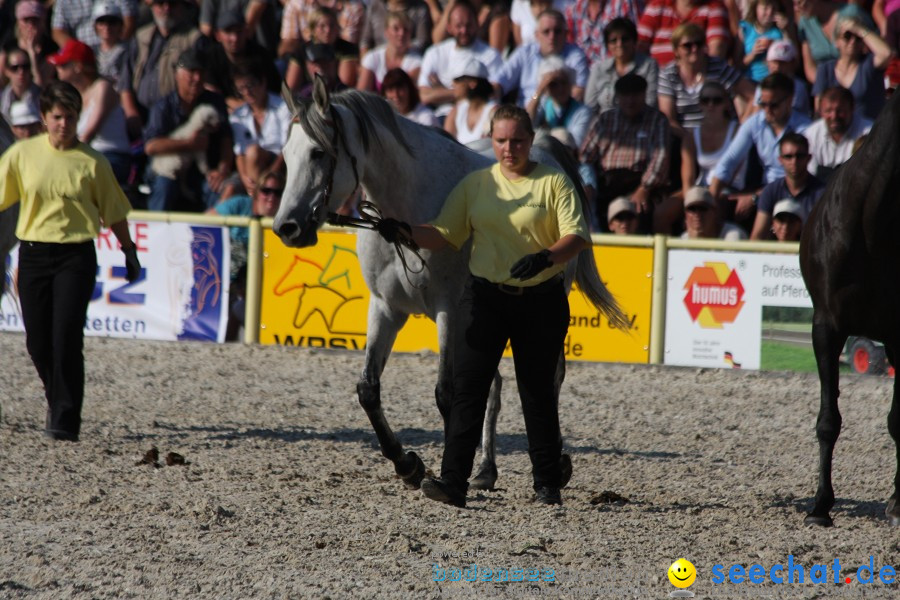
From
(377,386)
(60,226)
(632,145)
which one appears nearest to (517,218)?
(377,386)

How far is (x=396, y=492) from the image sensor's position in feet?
21.7

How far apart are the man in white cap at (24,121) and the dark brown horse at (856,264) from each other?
9.32 meters

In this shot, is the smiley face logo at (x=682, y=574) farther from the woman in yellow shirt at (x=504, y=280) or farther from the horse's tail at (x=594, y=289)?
the horse's tail at (x=594, y=289)

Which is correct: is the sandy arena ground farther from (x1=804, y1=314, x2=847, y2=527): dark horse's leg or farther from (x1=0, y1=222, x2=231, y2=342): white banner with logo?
(x1=0, y1=222, x2=231, y2=342): white banner with logo

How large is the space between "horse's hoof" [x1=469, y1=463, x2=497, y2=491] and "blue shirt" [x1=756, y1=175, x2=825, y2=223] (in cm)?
540

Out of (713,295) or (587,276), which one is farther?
(713,295)

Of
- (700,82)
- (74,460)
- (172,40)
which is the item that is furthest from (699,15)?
(74,460)

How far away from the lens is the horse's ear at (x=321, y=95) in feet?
19.6

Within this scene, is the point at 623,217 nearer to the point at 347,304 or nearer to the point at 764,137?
the point at 764,137

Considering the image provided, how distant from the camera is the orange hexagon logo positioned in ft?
35.4

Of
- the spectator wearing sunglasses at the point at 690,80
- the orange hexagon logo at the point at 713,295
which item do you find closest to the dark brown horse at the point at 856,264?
the orange hexagon logo at the point at 713,295

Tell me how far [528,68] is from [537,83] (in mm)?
332

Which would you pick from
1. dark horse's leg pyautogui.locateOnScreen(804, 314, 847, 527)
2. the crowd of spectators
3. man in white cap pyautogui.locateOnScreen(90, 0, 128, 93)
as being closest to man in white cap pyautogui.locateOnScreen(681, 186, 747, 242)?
the crowd of spectators

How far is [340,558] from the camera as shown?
16.9ft
